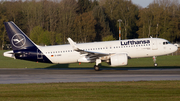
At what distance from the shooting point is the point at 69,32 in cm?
10219

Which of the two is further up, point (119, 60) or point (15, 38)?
point (15, 38)

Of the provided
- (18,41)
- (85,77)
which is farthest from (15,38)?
(85,77)

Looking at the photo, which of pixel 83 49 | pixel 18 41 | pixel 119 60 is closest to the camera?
pixel 119 60

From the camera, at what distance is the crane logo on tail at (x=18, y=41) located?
31.0 meters

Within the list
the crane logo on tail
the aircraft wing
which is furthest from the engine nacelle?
the crane logo on tail

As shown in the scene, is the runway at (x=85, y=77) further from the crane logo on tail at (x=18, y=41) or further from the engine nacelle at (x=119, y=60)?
the crane logo on tail at (x=18, y=41)

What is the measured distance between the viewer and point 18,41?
1224 inches

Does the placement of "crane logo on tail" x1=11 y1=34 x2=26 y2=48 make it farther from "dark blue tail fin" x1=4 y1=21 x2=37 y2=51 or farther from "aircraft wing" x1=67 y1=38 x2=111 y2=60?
"aircraft wing" x1=67 y1=38 x2=111 y2=60

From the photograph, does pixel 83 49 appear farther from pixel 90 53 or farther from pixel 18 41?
pixel 18 41

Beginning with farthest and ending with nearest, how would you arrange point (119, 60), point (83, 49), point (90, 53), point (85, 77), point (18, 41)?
point (18, 41)
point (83, 49)
point (90, 53)
point (119, 60)
point (85, 77)

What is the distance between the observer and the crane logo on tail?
31031 millimetres

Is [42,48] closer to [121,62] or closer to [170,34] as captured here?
[121,62]

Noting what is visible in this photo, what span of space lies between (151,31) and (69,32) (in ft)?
108

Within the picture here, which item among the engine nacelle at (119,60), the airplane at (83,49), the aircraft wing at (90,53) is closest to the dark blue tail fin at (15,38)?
the airplane at (83,49)
